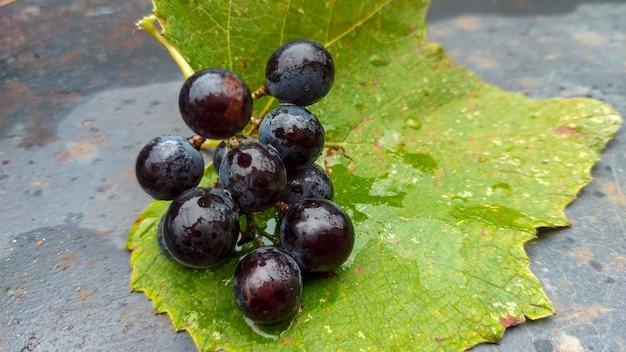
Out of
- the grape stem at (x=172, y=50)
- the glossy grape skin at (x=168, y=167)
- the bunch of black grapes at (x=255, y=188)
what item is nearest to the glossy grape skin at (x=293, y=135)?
the bunch of black grapes at (x=255, y=188)

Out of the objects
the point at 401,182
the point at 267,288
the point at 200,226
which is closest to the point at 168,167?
the point at 200,226

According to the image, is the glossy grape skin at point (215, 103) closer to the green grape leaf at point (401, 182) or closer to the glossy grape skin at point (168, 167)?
the glossy grape skin at point (168, 167)

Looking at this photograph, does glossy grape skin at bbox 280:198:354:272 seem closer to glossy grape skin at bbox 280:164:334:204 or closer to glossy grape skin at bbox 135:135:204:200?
glossy grape skin at bbox 280:164:334:204

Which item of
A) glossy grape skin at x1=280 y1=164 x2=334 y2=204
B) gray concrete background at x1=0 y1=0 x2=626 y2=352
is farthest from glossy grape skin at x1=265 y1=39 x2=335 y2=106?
gray concrete background at x1=0 y1=0 x2=626 y2=352

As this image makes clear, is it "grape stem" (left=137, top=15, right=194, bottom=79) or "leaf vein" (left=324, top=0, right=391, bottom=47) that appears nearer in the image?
"grape stem" (left=137, top=15, right=194, bottom=79)

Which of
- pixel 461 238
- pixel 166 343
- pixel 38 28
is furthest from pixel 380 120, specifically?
pixel 38 28

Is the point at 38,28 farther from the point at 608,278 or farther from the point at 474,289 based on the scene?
the point at 608,278
